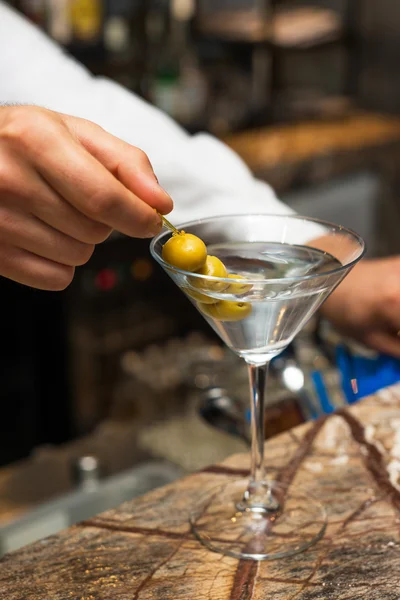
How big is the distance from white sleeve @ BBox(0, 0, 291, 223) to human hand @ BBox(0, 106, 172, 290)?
612 millimetres

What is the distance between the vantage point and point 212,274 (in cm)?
74

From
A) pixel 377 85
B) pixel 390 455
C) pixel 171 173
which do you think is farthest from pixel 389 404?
pixel 377 85

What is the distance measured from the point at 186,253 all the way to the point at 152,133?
0.63 metres

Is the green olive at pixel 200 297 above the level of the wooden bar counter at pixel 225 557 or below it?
above

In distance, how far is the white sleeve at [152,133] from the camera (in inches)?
50.4

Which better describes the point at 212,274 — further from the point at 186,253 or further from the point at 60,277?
the point at 60,277

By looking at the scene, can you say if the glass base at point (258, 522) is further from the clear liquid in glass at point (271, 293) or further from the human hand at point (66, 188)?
the human hand at point (66, 188)

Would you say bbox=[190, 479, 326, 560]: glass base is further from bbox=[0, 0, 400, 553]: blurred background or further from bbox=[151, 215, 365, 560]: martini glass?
bbox=[0, 0, 400, 553]: blurred background

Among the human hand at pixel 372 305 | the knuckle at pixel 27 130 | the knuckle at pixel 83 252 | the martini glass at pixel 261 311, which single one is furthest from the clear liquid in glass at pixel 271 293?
the human hand at pixel 372 305

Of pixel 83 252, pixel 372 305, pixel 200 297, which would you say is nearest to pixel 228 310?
pixel 200 297

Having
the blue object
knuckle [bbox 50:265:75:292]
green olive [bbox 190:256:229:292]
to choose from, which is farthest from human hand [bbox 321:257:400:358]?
knuckle [bbox 50:265:75:292]

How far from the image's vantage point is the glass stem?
2.68 ft

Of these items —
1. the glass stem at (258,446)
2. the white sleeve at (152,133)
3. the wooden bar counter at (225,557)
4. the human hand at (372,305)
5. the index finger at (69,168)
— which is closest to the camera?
the index finger at (69,168)

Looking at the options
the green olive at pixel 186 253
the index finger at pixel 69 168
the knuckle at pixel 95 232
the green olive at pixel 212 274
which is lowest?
the green olive at pixel 212 274
